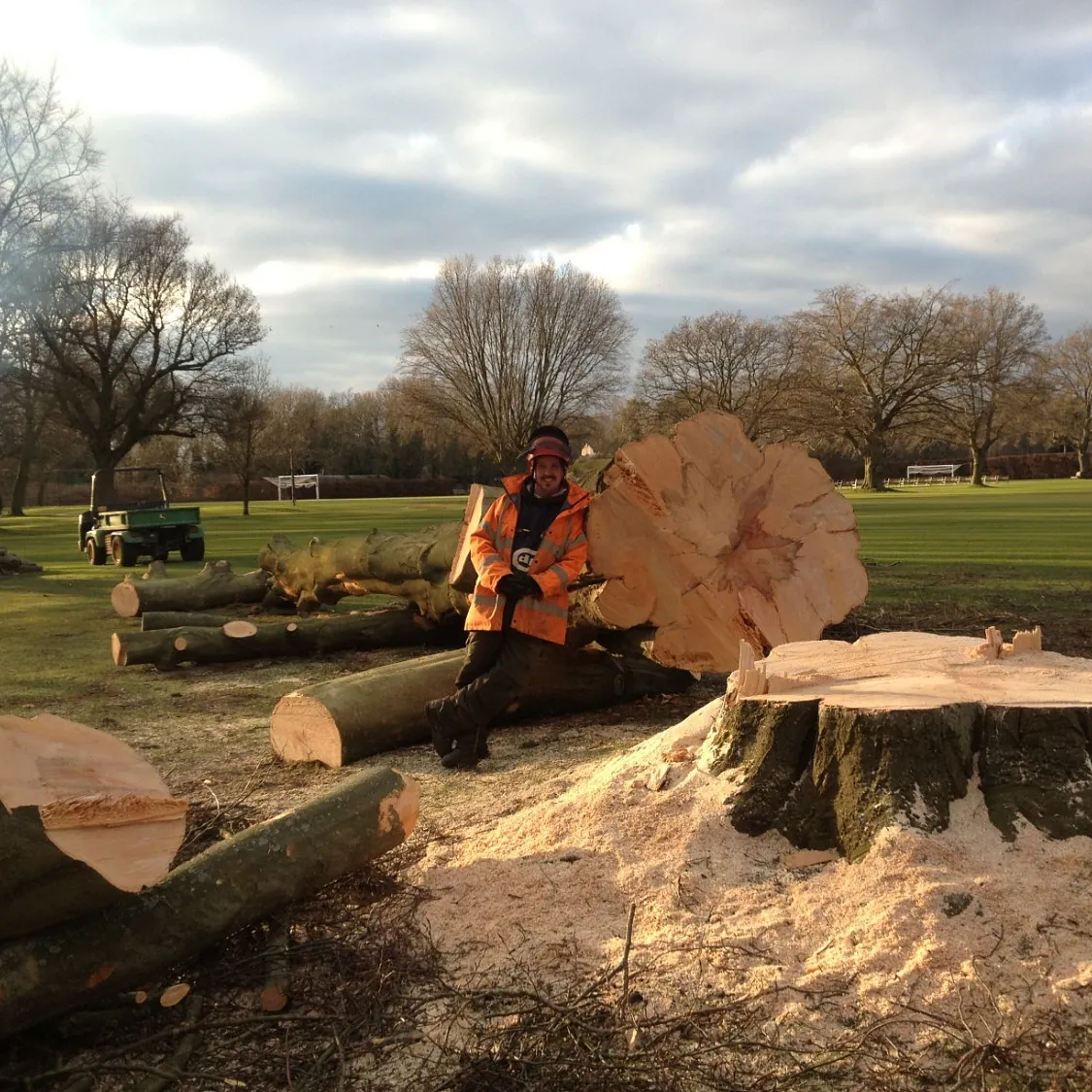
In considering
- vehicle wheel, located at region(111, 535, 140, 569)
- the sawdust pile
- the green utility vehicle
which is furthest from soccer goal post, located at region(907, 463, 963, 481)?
the sawdust pile

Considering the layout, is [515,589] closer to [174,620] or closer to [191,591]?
[174,620]

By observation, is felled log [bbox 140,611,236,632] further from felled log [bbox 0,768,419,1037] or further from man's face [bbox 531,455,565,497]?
felled log [bbox 0,768,419,1037]

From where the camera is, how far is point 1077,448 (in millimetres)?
61750

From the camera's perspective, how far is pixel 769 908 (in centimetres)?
260

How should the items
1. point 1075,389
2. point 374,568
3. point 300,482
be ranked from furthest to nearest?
point 300,482 < point 1075,389 < point 374,568

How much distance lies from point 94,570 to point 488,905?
15.8 metres

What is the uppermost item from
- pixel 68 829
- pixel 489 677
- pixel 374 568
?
pixel 374 568

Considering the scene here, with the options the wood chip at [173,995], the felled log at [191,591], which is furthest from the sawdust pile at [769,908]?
the felled log at [191,591]

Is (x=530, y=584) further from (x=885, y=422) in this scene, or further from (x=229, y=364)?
(x=885, y=422)

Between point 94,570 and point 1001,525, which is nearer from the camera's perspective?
point 94,570

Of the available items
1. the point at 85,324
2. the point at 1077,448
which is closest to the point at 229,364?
the point at 85,324

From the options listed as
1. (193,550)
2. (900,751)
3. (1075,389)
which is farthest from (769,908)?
(1075,389)

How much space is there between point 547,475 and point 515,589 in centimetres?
63

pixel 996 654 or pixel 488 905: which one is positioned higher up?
pixel 996 654
